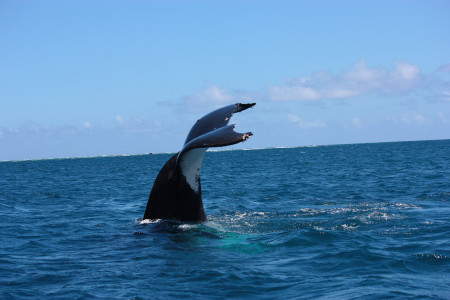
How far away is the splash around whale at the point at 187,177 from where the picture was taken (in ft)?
25.0

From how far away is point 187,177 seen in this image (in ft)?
26.9

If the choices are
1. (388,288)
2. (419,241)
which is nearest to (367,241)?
(419,241)

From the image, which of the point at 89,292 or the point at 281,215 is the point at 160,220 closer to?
the point at 89,292

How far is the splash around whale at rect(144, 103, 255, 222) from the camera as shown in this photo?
761 cm

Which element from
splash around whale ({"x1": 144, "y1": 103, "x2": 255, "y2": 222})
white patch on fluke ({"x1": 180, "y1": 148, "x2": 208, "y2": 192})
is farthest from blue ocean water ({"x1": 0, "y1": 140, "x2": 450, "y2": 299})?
white patch on fluke ({"x1": 180, "y1": 148, "x2": 208, "y2": 192})

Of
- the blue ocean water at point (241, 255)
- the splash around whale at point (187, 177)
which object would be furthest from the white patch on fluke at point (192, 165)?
the blue ocean water at point (241, 255)

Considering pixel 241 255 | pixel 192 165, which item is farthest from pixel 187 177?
pixel 241 255

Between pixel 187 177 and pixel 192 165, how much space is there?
0.92ft

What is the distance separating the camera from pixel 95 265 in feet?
22.7

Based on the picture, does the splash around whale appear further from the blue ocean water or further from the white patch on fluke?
the blue ocean water

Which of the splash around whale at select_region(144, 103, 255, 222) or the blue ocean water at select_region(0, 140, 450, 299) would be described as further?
the splash around whale at select_region(144, 103, 255, 222)

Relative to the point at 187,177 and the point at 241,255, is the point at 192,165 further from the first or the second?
the point at 241,255

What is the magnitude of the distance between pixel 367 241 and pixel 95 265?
4.61m

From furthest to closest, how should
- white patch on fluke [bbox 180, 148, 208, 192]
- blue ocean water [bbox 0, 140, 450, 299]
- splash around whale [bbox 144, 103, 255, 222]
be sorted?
white patch on fluke [bbox 180, 148, 208, 192] < splash around whale [bbox 144, 103, 255, 222] < blue ocean water [bbox 0, 140, 450, 299]
